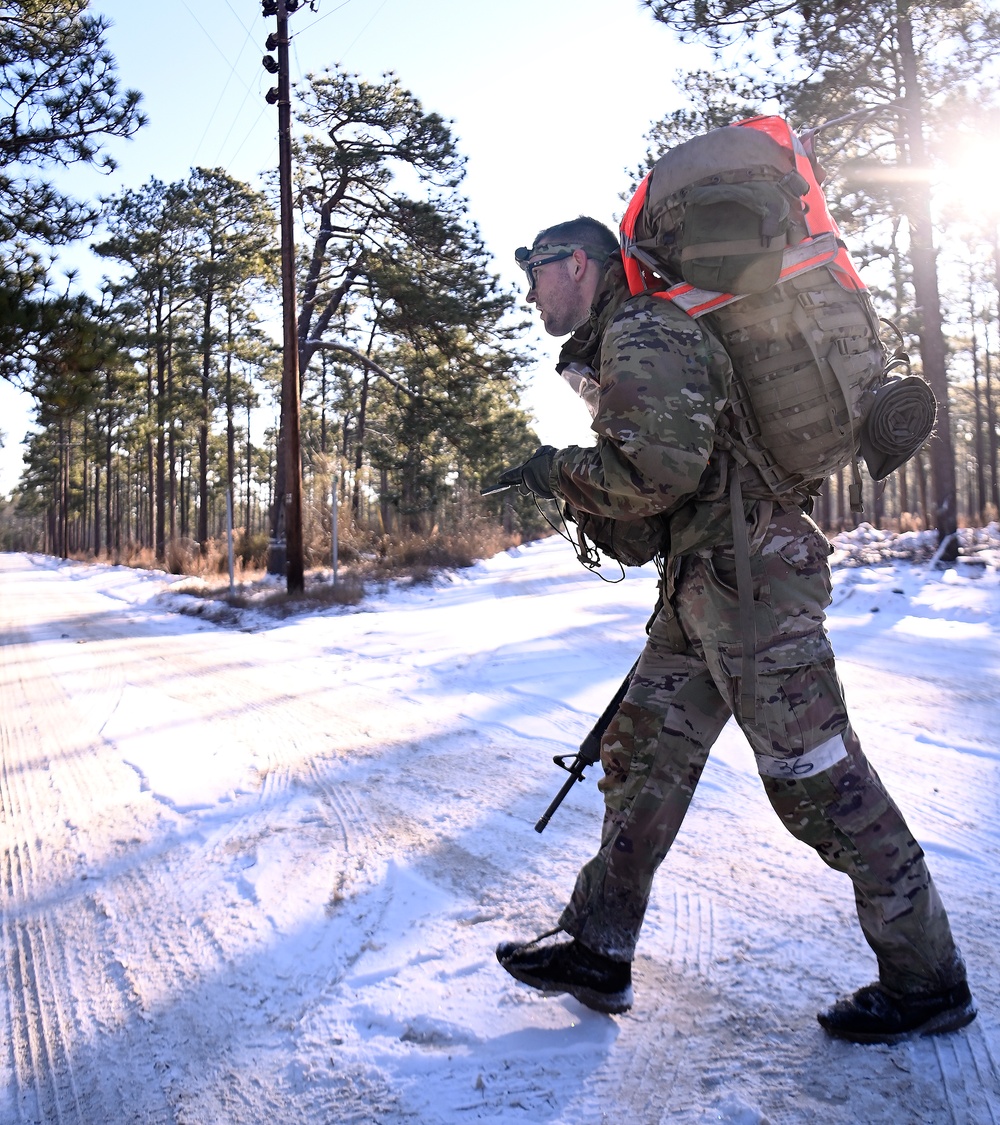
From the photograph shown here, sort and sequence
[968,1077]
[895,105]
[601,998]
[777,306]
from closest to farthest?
[968,1077] → [777,306] → [601,998] → [895,105]

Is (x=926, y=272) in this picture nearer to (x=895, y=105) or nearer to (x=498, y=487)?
(x=895, y=105)

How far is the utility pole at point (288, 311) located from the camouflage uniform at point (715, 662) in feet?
35.9

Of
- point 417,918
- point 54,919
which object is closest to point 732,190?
point 417,918

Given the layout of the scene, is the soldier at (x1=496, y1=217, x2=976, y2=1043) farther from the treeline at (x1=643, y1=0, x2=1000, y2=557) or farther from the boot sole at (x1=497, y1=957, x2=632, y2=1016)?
the treeline at (x1=643, y1=0, x2=1000, y2=557)

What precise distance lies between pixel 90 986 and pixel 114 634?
766 cm

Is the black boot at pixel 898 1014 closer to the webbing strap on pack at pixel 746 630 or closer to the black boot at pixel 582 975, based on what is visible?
the black boot at pixel 582 975

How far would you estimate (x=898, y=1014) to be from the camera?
155 centimetres

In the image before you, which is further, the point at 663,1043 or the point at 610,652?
the point at 610,652

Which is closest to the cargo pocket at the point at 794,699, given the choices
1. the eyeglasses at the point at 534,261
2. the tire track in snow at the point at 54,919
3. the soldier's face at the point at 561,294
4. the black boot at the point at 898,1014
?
the black boot at the point at 898,1014

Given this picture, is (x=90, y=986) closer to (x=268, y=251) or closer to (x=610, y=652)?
(x=610, y=652)

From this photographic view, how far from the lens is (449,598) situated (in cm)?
1217

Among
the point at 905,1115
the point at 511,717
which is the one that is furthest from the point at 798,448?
the point at 511,717

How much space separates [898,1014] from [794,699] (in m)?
0.67

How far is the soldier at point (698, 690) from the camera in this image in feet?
4.98
